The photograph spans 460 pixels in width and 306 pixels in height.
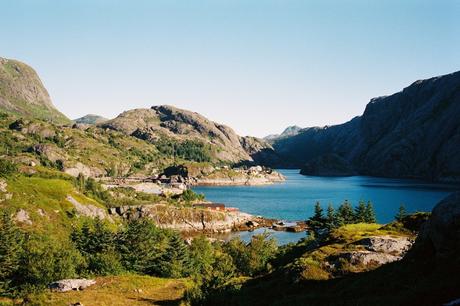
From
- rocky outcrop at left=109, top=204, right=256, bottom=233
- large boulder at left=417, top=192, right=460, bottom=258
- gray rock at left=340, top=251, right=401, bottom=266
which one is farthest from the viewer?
rocky outcrop at left=109, top=204, right=256, bottom=233

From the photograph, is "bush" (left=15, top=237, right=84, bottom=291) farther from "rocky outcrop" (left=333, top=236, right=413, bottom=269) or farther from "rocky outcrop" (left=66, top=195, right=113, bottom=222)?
"rocky outcrop" (left=66, top=195, right=113, bottom=222)

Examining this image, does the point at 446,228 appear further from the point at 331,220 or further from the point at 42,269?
the point at 331,220

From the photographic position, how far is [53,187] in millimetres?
123875

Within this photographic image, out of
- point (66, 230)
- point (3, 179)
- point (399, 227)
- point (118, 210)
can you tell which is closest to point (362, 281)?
point (399, 227)

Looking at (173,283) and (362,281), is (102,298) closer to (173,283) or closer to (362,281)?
A: (173,283)

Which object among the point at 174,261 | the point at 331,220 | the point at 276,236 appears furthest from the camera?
the point at 276,236

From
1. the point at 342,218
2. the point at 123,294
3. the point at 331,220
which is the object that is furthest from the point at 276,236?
the point at 123,294

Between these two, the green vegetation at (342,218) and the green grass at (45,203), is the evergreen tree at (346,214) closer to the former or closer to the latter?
the green vegetation at (342,218)

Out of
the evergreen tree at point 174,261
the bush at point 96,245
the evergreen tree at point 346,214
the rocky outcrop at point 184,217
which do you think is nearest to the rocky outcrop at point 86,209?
the rocky outcrop at point 184,217

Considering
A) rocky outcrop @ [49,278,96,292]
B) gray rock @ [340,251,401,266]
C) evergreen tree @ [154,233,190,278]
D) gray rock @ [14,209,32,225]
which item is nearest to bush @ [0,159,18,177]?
gray rock @ [14,209,32,225]

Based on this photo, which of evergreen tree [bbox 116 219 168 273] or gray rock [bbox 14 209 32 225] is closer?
evergreen tree [bbox 116 219 168 273]

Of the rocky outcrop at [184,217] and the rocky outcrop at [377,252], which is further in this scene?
the rocky outcrop at [184,217]

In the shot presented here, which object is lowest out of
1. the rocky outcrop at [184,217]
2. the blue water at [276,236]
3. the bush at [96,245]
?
the blue water at [276,236]

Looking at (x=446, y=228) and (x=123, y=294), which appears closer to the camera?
(x=446, y=228)
